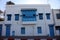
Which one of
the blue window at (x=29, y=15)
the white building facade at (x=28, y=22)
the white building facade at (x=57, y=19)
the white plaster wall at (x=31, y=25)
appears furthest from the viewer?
the blue window at (x=29, y=15)

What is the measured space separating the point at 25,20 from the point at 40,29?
362cm

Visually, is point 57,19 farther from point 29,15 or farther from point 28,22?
point 28,22

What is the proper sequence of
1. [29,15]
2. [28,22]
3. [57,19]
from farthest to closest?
[29,15]
[57,19]
[28,22]

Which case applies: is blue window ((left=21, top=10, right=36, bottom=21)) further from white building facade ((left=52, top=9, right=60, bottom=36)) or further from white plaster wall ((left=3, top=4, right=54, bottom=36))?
white building facade ((left=52, top=9, right=60, bottom=36))

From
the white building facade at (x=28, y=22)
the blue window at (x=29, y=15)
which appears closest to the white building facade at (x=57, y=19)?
the white building facade at (x=28, y=22)

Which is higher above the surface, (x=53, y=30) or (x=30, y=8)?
(x=30, y=8)

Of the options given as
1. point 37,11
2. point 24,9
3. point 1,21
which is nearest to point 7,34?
point 1,21

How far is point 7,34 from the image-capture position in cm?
2431

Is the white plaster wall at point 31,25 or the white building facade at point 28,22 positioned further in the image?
the white plaster wall at point 31,25

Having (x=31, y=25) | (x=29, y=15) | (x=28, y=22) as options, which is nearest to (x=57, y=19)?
(x=31, y=25)

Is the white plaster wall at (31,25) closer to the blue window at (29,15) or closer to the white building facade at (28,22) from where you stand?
the white building facade at (28,22)

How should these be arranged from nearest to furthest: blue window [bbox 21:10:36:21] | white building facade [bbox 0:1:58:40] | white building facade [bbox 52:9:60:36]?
white building facade [bbox 0:1:58:40] < white building facade [bbox 52:9:60:36] < blue window [bbox 21:10:36:21]

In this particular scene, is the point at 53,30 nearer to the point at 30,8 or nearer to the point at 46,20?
the point at 46,20

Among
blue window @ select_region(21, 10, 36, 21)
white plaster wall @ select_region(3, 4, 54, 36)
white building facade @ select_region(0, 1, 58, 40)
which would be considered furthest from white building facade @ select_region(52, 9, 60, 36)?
blue window @ select_region(21, 10, 36, 21)
